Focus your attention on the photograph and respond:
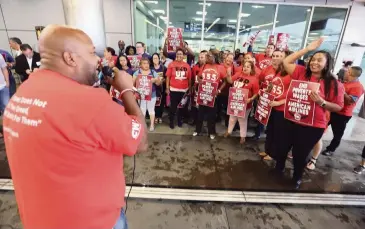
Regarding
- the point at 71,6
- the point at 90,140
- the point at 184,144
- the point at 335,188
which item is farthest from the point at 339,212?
the point at 71,6

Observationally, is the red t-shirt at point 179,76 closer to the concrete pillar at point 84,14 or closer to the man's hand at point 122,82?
the concrete pillar at point 84,14

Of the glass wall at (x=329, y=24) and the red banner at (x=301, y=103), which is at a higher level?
the glass wall at (x=329, y=24)

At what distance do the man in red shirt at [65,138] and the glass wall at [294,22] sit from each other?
28.0 ft

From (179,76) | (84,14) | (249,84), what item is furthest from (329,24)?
(84,14)

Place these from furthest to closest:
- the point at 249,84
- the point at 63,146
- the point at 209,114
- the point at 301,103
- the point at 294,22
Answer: the point at 294,22 → the point at 209,114 → the point at 249,84 → the point at 301,103 → the point at 63,146

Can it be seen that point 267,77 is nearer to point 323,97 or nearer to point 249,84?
point 249,84

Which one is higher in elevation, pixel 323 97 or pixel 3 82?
pixel 323 97

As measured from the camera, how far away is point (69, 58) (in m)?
0.91

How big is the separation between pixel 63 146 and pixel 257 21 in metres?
8.87

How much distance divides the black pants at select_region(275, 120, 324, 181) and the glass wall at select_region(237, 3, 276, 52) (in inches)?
215

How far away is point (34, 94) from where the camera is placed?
2.69 feet

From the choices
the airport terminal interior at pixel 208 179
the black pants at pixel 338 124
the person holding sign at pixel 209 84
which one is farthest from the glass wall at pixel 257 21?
the black pants at pixel 338 124

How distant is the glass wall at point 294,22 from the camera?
7.65m

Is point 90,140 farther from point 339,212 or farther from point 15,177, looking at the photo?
point 339,212
